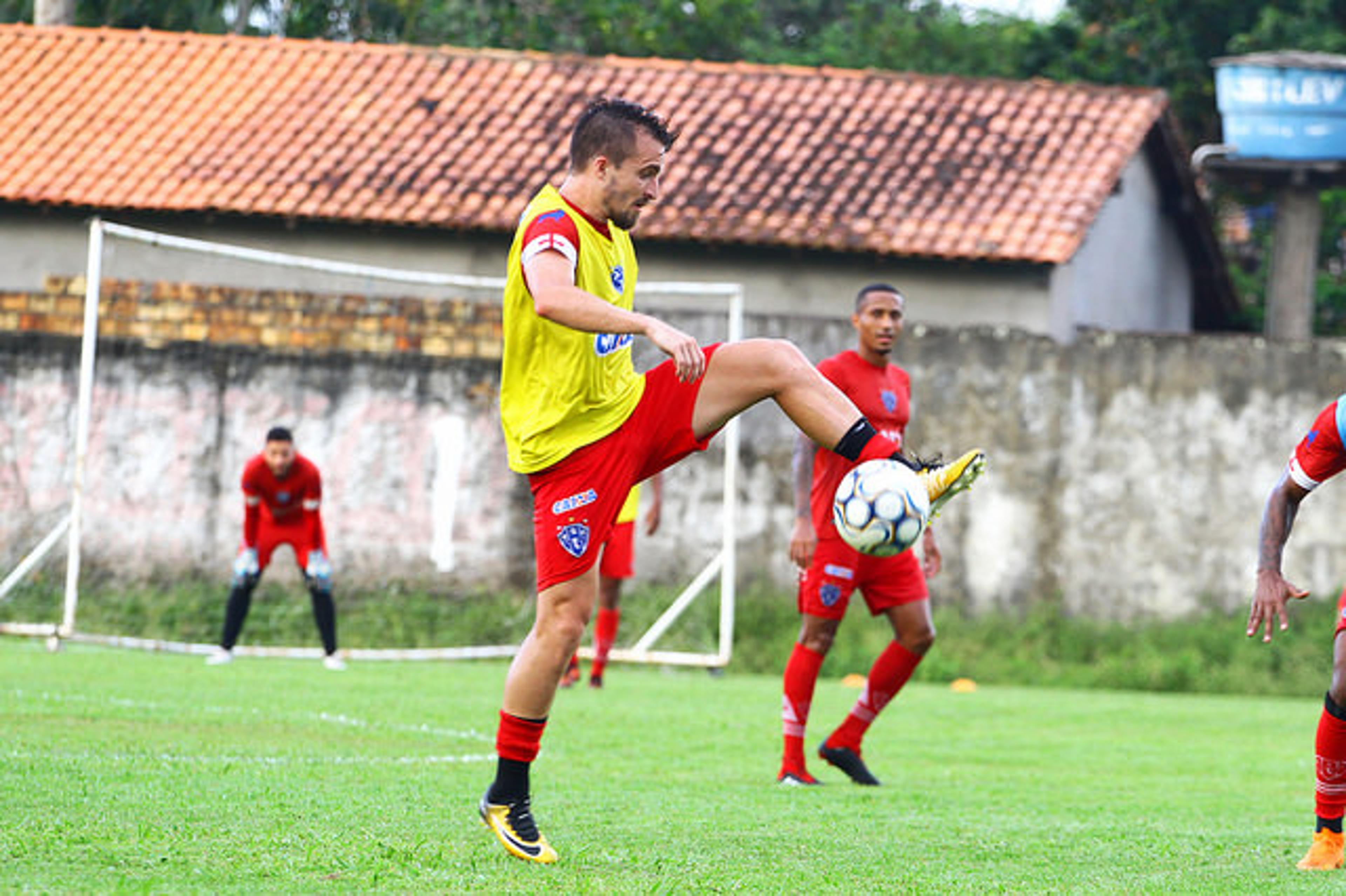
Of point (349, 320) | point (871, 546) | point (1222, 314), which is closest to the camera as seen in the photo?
point (871, 546)

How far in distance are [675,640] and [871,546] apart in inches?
454

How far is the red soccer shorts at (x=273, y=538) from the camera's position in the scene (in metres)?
15.0

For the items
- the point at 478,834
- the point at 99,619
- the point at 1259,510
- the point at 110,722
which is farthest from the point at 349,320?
the point at 478,834

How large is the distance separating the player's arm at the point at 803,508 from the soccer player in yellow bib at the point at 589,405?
2.53 m

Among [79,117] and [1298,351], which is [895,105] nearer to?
[1298,351]

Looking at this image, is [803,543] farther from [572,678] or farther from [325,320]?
[325,320]

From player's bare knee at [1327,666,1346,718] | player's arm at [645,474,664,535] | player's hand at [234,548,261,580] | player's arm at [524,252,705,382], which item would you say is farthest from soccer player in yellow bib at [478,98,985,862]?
player's hand at [234,548,261,580]

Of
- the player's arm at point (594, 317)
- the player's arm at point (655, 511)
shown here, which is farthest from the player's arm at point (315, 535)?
the player's arm at point (594, 317)

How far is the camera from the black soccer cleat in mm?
8695

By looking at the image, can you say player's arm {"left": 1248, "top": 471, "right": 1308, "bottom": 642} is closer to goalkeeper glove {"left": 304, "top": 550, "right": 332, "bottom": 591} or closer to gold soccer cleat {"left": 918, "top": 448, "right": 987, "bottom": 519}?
gold soccer cleat {"left": 918, "top": 448, "right": 987, "bottom": 519}

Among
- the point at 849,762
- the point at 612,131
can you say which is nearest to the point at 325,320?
the point at 849,762

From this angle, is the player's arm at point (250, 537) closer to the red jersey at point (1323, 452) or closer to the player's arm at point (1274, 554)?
the player's arm at point (1274, 554)

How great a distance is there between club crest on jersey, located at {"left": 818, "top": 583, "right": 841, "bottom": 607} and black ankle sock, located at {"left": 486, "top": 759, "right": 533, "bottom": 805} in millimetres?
3265

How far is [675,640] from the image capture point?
1748 cm
